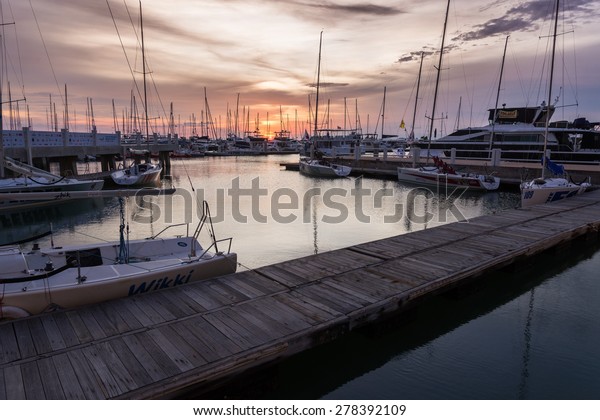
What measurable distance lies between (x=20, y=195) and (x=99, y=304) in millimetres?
3590

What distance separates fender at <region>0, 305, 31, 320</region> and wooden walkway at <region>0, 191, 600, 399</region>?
0.28 metres

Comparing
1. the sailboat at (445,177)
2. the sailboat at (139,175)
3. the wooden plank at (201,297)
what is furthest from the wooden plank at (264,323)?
the sailboat at (445,177)

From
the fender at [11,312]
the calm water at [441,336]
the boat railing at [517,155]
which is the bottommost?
the calm water at [441,336]

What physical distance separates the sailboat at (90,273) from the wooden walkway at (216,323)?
28cm

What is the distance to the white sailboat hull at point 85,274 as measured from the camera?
26.1 feet

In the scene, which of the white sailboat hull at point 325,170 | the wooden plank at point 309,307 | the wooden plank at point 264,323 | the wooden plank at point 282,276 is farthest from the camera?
the white sailboat hull at point 325,170

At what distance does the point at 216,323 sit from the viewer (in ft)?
25.5

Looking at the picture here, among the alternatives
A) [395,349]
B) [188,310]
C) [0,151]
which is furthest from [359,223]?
[0,151]

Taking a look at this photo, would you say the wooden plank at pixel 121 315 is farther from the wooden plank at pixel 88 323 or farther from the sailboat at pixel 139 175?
the sailboat at pixel 139 175

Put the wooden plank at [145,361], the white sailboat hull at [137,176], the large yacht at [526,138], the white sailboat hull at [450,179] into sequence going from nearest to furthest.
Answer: the wooden plank at [145,361], the white sailboat hull at [450,179], the white sailboat hull at [137,176], the large yacht at [526,138]

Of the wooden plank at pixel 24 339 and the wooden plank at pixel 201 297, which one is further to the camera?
the wooden plank at pixel 201 297

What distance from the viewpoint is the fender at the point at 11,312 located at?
772 cm

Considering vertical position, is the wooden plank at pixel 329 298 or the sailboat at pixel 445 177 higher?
the sailboat at pixel 445 177

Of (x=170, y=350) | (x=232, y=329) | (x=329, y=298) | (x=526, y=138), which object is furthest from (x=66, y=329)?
(x=526, y=138)
